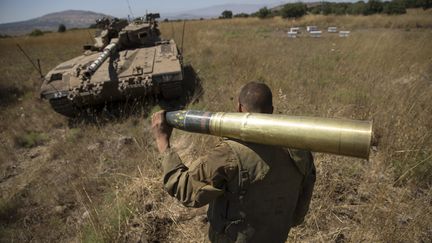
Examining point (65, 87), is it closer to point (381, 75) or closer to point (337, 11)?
point (381, 75)

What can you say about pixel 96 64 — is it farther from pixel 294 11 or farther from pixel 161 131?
pixel 294 11

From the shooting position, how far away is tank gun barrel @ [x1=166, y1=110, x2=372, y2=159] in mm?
1143

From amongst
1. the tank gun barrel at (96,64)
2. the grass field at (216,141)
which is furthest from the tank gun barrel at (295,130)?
the tank gun barrel at (96,64)

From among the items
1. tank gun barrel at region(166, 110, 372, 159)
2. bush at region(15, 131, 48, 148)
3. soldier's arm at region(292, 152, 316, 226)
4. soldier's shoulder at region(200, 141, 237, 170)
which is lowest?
bush at region(15, 131, 48, 148)

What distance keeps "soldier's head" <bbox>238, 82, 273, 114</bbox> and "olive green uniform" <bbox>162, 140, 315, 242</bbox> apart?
0.20 meters

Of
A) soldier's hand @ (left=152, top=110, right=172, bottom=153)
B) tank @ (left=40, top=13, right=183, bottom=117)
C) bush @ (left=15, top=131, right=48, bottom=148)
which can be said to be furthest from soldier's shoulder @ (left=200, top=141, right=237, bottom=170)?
bush @ (left=15, top=131, right=48, bottom=148)

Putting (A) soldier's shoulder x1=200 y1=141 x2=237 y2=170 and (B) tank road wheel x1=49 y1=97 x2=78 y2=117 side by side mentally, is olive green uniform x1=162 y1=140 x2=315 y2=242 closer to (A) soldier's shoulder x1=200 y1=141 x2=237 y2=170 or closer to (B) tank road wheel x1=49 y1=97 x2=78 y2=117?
(A) soldier's shoulder x1=200 y1=141 x2=237 y2=170

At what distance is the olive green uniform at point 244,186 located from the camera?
1583 mm

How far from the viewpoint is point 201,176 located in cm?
164

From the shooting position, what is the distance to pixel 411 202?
2971 millimetres

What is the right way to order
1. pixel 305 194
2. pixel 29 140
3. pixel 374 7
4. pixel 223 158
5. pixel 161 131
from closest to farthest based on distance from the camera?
pixel 223 158 → pixel 161 131 → pixel 305 194 → pixel 29 140 → pixel 374 7

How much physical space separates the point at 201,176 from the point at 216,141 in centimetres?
257

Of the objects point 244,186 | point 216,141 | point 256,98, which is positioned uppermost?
point 256,98

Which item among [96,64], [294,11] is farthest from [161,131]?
[294,11]
